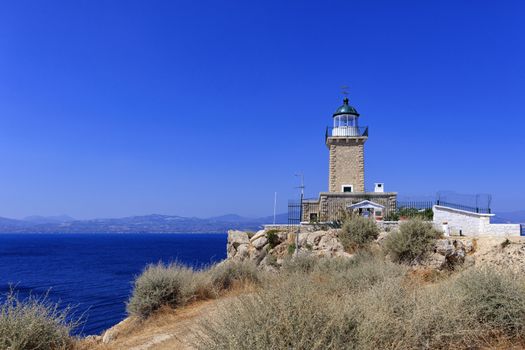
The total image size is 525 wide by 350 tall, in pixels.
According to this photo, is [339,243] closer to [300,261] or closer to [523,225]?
[300,261]

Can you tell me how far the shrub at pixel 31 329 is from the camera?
543 centimetres

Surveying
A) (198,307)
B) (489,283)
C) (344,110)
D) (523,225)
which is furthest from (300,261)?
(344,110)

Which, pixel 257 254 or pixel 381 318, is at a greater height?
pixel 381 318

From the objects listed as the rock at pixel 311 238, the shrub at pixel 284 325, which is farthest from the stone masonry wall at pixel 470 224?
the shrub at pixel 284 325

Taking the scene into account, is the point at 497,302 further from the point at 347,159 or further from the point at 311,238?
the point at 347,159

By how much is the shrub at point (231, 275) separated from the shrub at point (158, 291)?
1348 millimetres

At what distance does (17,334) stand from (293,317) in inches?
161

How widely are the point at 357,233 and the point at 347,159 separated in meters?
12.7

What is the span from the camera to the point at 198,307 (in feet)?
32.4

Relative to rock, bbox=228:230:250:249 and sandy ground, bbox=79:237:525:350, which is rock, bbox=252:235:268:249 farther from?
sandy ground, bbox=79:237:525:350

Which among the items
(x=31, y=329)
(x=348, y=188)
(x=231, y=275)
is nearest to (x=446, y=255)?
(x=231, y=275)

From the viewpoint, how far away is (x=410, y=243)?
13992 mm

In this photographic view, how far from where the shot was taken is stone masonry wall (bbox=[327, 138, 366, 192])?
91.1ft

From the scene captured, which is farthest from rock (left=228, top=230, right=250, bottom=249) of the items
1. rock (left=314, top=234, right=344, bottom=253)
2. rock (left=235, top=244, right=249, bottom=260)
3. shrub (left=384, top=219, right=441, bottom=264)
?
shrub (left=384, top=219, right=441, bottom=264)
